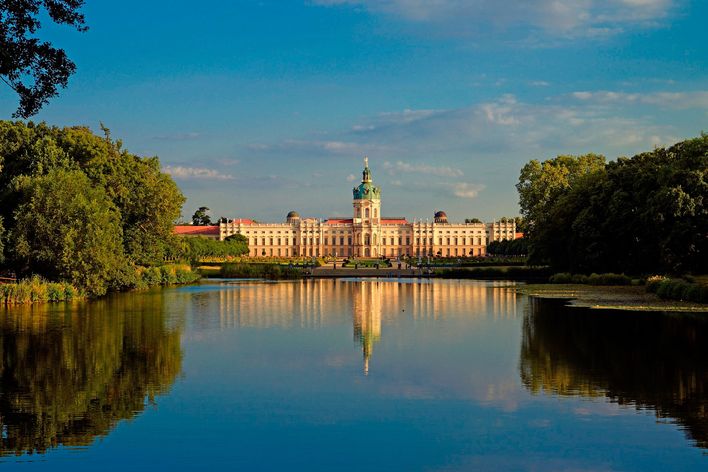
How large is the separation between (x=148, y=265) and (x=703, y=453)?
39948 mm

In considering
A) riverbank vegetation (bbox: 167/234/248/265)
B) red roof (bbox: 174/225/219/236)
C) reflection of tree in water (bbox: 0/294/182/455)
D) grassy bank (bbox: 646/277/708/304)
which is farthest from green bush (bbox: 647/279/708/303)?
red roof (bbox: 174/225/219/236)

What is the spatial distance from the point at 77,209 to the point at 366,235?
5267 inches

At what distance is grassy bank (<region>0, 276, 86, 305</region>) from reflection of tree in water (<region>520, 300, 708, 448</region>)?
1629cm

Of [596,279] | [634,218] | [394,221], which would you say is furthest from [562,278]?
[394,221]

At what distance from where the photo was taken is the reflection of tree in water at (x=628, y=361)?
38.5ft

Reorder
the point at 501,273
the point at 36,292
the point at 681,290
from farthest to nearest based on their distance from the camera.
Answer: the point at 501,273
the point at 681,290
the point at 36,292

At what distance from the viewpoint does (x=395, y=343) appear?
60.2 ft

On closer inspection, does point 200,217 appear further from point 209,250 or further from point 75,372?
point 75,372

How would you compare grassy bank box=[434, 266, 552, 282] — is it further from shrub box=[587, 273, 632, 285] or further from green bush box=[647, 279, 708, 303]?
green bush box=[647, 279, 708, 303]

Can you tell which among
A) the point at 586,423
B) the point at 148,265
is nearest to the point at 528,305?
the point at 586,423

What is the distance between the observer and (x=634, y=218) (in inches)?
1547

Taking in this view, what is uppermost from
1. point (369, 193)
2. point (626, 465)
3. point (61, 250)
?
point (369, 193)

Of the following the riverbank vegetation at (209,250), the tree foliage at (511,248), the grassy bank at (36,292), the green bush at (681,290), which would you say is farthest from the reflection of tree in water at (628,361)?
the tree foliage at (511,248)

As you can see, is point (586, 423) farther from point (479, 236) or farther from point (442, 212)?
point (442, 212)
